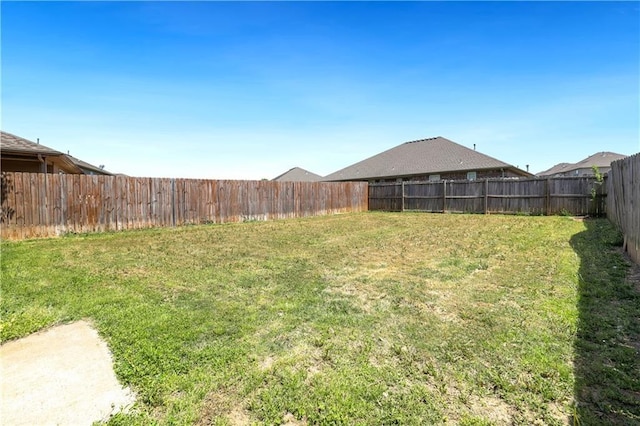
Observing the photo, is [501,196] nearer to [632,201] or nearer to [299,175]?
[632,201]

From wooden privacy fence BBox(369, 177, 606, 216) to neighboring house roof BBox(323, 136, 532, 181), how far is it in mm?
4937

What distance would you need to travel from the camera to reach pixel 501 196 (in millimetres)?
14805

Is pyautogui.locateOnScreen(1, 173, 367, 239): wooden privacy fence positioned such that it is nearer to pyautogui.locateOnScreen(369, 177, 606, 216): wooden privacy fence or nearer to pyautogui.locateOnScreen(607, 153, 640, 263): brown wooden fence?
pyautogui.locateOnScreen(369, 177, 606, 216): wooden privacy fence

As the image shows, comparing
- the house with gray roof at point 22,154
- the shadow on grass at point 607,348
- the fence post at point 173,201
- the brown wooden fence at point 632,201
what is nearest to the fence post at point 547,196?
the brown wooden fence at point 632,201

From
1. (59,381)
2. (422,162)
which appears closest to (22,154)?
(59,381)

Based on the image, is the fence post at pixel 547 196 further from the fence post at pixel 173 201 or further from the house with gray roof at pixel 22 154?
the house with gray roof at pixel 22 154

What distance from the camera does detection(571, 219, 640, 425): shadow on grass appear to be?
1.82m

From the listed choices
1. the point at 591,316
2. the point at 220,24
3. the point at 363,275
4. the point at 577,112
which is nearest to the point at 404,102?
the point at 577,112

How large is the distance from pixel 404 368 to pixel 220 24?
11.1 m

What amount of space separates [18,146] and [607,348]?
15538 mm

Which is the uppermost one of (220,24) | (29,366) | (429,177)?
(220,24)

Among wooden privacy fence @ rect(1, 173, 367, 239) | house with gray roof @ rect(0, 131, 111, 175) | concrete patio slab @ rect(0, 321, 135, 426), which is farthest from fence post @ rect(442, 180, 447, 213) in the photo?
house with gray roof @ rect(0, 131, 111, 175)

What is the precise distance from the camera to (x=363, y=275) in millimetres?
4887

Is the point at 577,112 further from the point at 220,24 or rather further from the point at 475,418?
the point at 475,418
